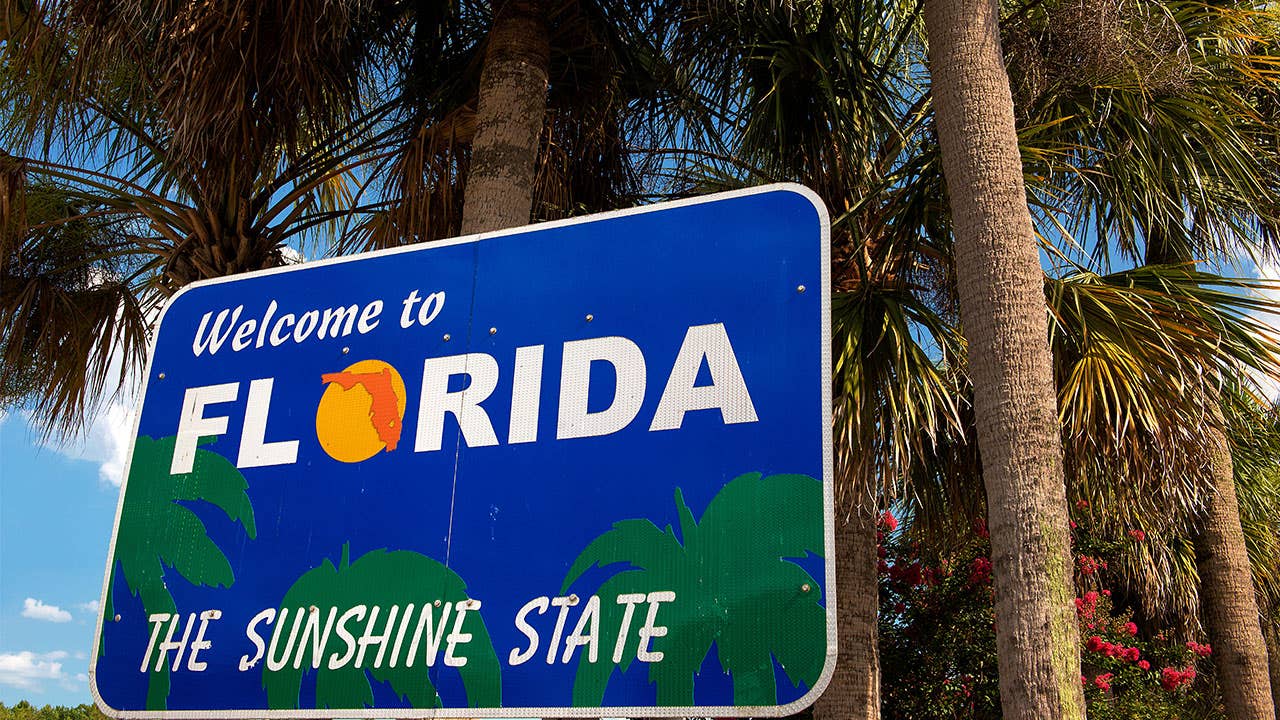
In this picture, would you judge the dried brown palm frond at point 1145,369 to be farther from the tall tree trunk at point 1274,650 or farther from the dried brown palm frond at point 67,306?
the tall tree trunk at point 1274,650

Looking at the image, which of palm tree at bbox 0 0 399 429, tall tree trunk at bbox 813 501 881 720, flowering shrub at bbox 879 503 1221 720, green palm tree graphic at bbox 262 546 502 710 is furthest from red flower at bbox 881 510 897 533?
green palm tree graphic at bbox 262 546 502 710

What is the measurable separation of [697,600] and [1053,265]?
5.43 meters

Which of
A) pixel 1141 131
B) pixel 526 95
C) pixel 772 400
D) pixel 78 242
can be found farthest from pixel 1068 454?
pixel 78 242

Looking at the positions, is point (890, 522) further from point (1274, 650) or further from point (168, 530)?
point (168, 530)

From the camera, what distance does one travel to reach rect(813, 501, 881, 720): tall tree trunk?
5.96m

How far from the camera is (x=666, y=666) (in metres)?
1.34

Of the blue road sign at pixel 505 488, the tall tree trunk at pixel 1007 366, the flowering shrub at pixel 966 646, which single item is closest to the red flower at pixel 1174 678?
the flowering shrub at pixel 966 646

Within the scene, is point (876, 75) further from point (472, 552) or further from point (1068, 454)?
point (472, 552)

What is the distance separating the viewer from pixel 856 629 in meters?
6.09

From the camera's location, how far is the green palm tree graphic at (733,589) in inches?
→ 50.8

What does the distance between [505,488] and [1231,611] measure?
8015 mm

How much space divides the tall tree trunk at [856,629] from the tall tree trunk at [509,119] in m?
2.56

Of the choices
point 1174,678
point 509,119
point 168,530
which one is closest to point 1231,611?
point 1174,678

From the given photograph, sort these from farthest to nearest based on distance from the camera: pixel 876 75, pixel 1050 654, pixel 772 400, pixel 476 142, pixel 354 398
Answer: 1. pixel 876 75
2. pixel 476 142
3. pixel 1050 654
4. pixel 354 398
5. pixel 772 400
